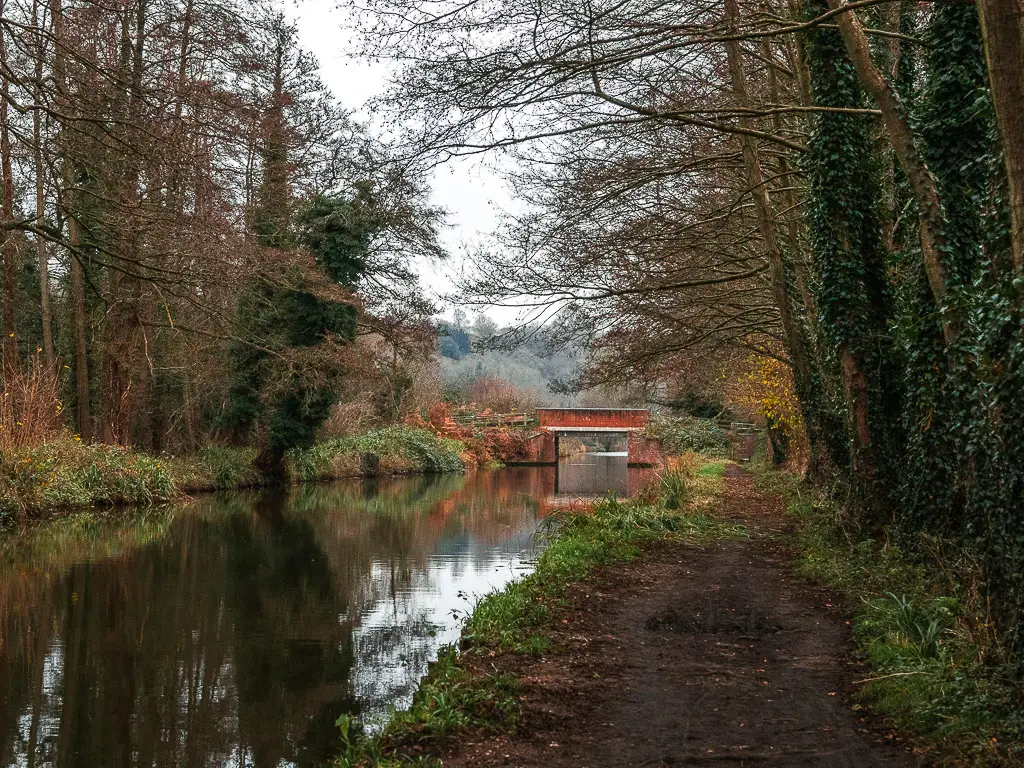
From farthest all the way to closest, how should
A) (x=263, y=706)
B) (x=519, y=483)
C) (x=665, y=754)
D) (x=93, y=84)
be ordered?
(x=519, y=483), (x=93, y=84), (x=263, y=706), (x=665, y=754)

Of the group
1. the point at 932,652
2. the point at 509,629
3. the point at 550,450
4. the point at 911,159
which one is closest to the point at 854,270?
the point at 911,159

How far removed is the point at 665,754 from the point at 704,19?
8137 millimetres

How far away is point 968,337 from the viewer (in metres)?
6.95

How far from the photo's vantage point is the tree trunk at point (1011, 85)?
4.76m

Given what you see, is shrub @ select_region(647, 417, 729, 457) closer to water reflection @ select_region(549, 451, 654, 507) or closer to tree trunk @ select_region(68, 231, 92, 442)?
water reflection @ select_region(549, 451, 654, 507)

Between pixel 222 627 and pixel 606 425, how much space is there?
112 ft

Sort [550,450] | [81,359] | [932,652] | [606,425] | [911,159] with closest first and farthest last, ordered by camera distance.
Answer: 1. [932,652]
2. [911,159]
3. [81,359]
4. [606,425]
5. [550,450]

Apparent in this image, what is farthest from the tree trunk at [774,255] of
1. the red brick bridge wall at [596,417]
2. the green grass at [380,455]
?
the red brick bridge wall at [596,417]

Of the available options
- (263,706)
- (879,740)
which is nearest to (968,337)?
(879,740)

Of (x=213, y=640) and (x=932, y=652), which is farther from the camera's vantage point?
(x=213, y=640)

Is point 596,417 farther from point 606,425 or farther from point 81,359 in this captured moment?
point 81,359

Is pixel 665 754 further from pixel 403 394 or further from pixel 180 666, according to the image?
pixel 403 394

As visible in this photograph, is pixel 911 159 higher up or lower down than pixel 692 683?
higher up

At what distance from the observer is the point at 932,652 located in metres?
5.81
